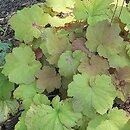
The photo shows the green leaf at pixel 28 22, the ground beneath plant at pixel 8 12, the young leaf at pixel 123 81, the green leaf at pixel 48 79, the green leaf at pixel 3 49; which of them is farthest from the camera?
the ground beneath plant at pixel 8 12

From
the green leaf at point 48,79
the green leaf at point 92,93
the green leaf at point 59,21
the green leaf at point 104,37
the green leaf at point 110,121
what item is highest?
the green leaf at point 104,37

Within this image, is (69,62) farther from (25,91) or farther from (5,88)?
(5,88)

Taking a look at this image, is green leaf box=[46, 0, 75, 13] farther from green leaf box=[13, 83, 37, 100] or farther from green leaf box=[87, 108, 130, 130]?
green leaf box=[87, 108, 130, 130]

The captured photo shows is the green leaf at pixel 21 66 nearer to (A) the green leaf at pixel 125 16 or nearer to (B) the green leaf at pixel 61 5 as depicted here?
(B) the green leaf at pixel 61 5

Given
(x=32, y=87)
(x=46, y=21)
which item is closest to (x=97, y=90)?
(x=32, y=87)

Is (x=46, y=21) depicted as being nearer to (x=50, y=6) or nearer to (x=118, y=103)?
(x=50, y=6)

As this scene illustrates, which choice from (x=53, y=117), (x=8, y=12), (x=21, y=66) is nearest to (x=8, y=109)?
(x=21, y=66)

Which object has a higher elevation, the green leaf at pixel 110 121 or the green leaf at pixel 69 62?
the green leaf at pixel 69 62

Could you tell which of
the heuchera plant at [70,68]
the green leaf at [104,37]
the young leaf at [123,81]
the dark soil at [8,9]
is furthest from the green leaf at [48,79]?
the dark soil at [8,9]

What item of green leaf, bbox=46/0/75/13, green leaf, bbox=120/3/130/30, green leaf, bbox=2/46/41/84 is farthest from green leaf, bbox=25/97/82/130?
green leaf, bbox=46/0/75/13
